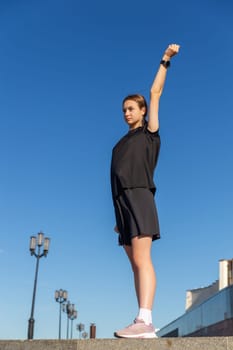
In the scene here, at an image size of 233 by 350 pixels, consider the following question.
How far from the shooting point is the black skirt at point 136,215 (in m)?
3.97

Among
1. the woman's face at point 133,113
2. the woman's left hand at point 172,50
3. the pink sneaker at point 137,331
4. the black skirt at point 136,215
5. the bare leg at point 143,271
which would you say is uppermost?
the woman's left hand at point 172,50

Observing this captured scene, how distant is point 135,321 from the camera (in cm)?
379

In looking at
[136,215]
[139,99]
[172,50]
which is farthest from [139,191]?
[172,50]

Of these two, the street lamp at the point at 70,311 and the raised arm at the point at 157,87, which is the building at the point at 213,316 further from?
the raised arm at the point at 157,87

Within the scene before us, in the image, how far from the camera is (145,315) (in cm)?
380

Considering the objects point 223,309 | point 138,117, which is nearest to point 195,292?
point 223,309

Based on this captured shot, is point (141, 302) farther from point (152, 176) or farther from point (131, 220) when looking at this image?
point (152, 176)

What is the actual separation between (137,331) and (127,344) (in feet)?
1.17

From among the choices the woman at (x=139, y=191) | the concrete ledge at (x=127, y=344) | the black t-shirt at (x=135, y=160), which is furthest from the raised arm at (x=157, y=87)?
the concrete ledge at (x=127, y=344)

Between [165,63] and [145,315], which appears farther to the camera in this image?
[165,63]

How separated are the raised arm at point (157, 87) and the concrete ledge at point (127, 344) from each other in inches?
76.0

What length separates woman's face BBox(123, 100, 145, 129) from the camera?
4.53 m

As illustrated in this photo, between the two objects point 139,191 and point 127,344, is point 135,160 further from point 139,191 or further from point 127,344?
point 127,344

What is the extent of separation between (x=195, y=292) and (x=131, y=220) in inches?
2941
